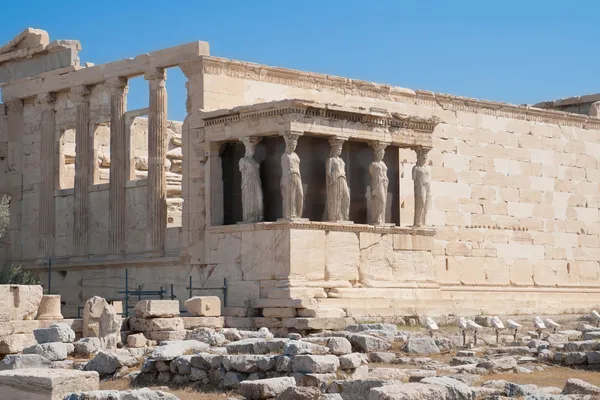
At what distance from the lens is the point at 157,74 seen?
23.9 meters

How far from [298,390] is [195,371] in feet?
10.4

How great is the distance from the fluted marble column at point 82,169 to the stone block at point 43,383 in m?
13.0

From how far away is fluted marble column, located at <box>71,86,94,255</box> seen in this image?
2550 cm

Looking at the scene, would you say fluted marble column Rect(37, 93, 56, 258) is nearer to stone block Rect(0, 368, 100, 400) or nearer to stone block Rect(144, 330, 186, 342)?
stone block Rect(144, 330, 186, 342)

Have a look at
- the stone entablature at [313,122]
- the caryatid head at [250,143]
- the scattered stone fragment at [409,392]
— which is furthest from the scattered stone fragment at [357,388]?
the caryatid head at [250,143]

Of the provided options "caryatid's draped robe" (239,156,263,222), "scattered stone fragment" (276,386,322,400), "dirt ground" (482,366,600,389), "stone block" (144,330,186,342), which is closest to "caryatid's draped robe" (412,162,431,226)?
"caryatid's draped robe" (239,156,263,222)

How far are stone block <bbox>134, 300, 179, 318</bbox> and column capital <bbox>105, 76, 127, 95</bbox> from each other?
7192mm

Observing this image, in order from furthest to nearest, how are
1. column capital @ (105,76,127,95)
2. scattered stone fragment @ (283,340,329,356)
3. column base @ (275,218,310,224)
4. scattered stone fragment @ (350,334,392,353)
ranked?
column capital @ (105,76,127,95) → column base @ (275,218,310,224) → scattered stone fragment @ (350,334,392,353) → scattered stone fragment @ (283,340,329,356)

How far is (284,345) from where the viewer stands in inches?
583

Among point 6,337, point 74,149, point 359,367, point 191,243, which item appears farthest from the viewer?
point 74,149

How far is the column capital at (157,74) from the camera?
23891mm

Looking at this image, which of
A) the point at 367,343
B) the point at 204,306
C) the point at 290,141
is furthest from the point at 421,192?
the point at 367,343

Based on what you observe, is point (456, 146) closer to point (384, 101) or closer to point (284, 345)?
point (384, 101)

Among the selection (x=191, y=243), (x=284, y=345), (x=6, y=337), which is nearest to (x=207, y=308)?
(x=191, y=243)
